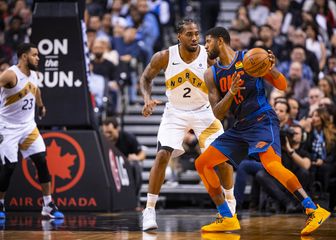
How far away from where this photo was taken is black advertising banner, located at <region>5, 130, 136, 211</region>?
12.4 metres

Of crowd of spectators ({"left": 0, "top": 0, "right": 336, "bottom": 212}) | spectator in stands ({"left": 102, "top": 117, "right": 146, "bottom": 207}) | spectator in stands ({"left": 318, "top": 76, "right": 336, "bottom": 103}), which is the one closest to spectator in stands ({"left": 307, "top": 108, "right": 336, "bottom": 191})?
crowd of spectators ({"left": 0, "top": 0, "right": 336, "bottom": 212})

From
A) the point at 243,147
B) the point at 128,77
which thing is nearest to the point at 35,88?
the point at 243,147

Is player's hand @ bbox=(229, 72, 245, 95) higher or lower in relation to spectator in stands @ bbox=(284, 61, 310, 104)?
lower

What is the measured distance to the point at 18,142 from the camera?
37.9ft

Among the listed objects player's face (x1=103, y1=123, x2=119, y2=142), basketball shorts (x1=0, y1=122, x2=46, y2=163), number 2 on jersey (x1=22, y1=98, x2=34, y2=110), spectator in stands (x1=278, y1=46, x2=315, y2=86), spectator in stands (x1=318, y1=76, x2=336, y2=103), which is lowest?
basketball shorts (x1=0, y1=122, x2=46, y2=163)

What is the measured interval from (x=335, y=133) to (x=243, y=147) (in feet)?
14.7

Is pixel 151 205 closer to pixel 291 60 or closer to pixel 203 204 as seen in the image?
pixel 203 204

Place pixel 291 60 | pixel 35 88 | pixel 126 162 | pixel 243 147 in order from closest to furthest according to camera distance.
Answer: pixel 243 147 < pixel 35 88 < pixel 126 162 < pixel 291 60

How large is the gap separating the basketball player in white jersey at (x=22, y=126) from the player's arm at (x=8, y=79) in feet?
0.11

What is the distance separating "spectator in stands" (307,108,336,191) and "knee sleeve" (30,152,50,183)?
13.1 ft

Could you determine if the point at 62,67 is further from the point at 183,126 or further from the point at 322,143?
the point at 322,143

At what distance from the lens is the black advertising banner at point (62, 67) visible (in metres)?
12.6

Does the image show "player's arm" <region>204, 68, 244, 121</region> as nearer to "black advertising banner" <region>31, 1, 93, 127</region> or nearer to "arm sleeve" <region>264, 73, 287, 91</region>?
"arm sleeve" <region>264, 73, 287, 91</region>

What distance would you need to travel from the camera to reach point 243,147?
9164 millimetres
